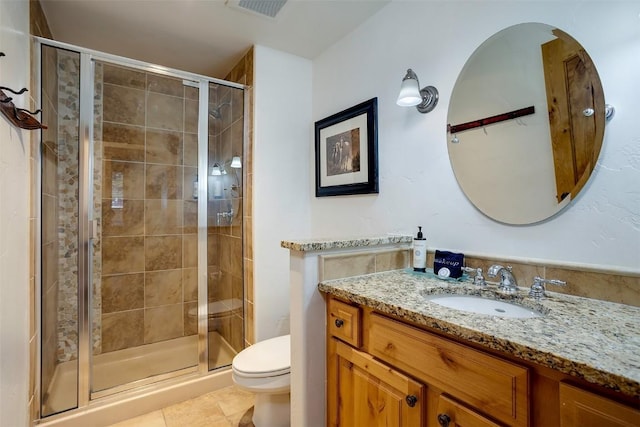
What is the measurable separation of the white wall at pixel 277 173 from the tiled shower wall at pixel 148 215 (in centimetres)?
56

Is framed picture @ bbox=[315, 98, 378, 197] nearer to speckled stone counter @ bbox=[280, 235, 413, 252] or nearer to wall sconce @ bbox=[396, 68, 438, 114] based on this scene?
wall sconce @ bbox=[396, 68, 438, 114]

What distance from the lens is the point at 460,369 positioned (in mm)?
781

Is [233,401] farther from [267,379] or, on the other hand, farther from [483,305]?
[483,305]

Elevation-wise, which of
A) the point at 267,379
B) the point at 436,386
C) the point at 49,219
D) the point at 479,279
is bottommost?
the point at 267,379

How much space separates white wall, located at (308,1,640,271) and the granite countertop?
0.21 meters

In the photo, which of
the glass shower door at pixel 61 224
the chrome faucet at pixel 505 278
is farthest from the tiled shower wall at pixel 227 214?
the chrome faucet at pixel 505 278

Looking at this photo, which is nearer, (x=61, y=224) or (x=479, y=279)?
(x=479, y=279)

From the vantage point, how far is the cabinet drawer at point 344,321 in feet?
3.61

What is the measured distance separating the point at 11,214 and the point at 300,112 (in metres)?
1.82

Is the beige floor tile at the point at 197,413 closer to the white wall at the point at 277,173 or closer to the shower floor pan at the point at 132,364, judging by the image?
the shower floor pan at the point at 132,364

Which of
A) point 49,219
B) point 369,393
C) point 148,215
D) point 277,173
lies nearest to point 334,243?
point 369,393

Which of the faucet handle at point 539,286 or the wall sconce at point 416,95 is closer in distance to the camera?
the faucet handle at point 539,286

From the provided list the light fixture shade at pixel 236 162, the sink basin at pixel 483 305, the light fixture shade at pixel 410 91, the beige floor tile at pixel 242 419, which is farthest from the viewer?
the light fixture shade at pixel 236 162

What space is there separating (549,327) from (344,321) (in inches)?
25.4
